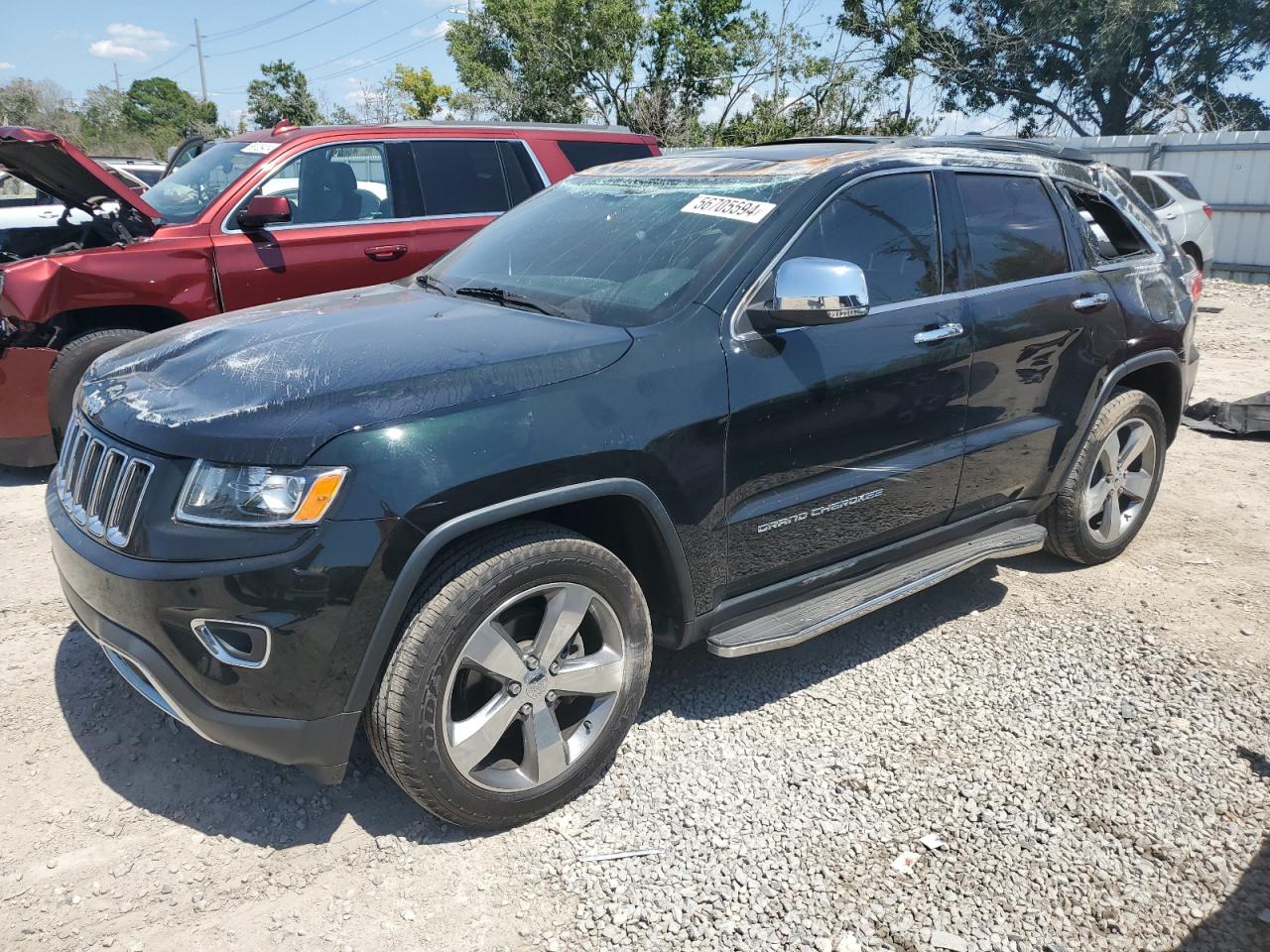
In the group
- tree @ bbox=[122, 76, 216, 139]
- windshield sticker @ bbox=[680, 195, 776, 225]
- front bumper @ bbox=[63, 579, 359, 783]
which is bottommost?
front bumper @ bbox=[63, 579, 359, 783]

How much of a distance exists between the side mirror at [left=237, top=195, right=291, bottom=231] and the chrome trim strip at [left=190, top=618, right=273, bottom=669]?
3.79 metres

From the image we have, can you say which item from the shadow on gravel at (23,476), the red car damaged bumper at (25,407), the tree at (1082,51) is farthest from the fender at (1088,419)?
the tree at (1082,51)

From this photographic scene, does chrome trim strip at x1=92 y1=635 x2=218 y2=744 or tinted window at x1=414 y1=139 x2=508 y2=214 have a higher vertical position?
tinted window at x1=414 y1=139 x2=508 y2=214

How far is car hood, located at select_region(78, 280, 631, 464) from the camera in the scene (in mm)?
2346

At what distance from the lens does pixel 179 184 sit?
627 cm

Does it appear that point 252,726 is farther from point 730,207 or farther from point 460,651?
point 730,207

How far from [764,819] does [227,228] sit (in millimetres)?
4677

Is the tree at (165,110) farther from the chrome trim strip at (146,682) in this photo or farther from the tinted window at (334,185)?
the chrome trim strip at (146,682)

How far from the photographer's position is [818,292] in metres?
2.84

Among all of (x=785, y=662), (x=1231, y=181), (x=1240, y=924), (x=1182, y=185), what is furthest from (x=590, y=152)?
(x=1231, y=181)

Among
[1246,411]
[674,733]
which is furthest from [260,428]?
[1246,411]

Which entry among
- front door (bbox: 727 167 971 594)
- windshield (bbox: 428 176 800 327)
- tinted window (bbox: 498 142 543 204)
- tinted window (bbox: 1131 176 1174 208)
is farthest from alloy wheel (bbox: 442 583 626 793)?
tinted window (bbox: 1131 176 1174 208)

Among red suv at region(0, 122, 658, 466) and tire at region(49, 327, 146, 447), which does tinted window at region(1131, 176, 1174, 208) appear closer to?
red suv at region(0, 122, 658, 466)

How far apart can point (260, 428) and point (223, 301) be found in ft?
12.1
